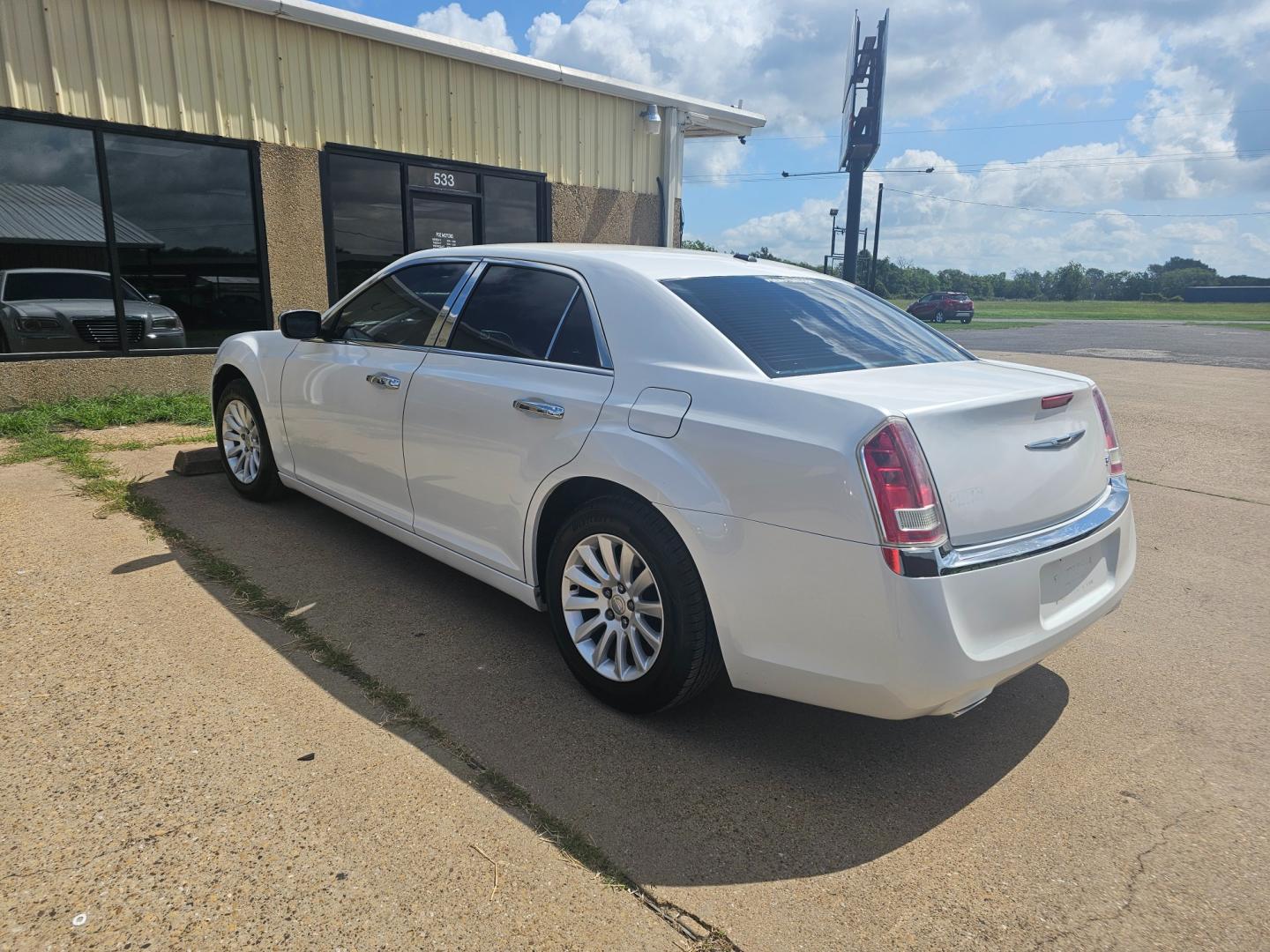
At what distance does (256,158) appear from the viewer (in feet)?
29.9

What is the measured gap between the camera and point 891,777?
2.85m

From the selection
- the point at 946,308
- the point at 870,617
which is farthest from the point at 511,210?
the point at 946,308

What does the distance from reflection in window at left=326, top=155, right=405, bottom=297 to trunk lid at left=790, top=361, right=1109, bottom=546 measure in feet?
27.7

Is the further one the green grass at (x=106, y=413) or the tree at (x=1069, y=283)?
the tree at (x=1069, y=283)

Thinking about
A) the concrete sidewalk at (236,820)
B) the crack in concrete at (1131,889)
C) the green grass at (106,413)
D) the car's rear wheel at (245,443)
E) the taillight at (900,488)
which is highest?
the taillight at (900,488)

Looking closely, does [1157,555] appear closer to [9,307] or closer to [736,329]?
[736,329]

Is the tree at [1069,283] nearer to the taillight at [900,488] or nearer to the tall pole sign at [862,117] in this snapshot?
the tall pole sign at [862,117]

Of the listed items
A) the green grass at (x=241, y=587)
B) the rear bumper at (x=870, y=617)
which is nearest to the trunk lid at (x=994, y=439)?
the rear bumper at (x=870, y=617)

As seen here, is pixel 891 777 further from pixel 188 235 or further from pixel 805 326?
pixel 188 235

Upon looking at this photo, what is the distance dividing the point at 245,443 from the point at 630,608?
3.56 metres

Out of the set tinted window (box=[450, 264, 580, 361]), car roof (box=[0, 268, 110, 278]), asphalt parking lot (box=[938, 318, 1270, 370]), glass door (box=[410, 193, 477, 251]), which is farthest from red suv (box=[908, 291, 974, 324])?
tinted window (box=[450, 264, 580, 361])

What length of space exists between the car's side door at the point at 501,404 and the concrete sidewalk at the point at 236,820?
84 cm

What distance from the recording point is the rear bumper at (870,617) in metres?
2.42

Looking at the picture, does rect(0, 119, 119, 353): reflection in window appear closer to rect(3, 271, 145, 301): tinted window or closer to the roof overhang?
rect(3, 271, 145, 301): tinted window
